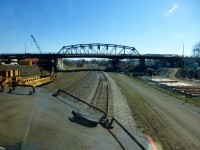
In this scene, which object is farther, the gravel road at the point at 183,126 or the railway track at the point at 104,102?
the railway track at the point at 104,102

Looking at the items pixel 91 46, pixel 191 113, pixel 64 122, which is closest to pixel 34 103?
pixel 64 122

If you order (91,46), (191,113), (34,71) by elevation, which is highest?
(91,46)

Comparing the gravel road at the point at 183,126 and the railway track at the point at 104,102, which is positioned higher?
the railway track at the point at 104,102

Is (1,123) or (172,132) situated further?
(172,132)

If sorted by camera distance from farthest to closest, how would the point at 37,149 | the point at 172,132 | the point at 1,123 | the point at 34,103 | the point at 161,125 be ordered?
the point at 161,125 < the point at 172,132 < the point at 34,103 < the point at 1,123 < the point at 37,149

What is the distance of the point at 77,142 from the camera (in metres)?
3.45

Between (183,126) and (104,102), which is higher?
(104,102)

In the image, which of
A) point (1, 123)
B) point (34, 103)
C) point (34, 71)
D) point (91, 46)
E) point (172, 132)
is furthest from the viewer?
point (91, 46)

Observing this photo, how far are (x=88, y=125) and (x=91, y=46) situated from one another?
566 feet

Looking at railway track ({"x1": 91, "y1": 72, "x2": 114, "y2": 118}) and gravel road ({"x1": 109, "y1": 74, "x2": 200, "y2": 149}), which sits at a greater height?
railway track ({"x1": 91, "y1": 72, "x2": 114, "y2": 118})

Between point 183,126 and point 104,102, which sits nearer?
point 183,126

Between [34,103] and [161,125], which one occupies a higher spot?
[34,103]

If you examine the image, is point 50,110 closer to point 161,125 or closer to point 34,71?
point 161,125

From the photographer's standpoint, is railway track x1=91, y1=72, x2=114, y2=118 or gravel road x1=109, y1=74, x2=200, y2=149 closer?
gravel road x1=109, y1=74, x2=200, y2=149
